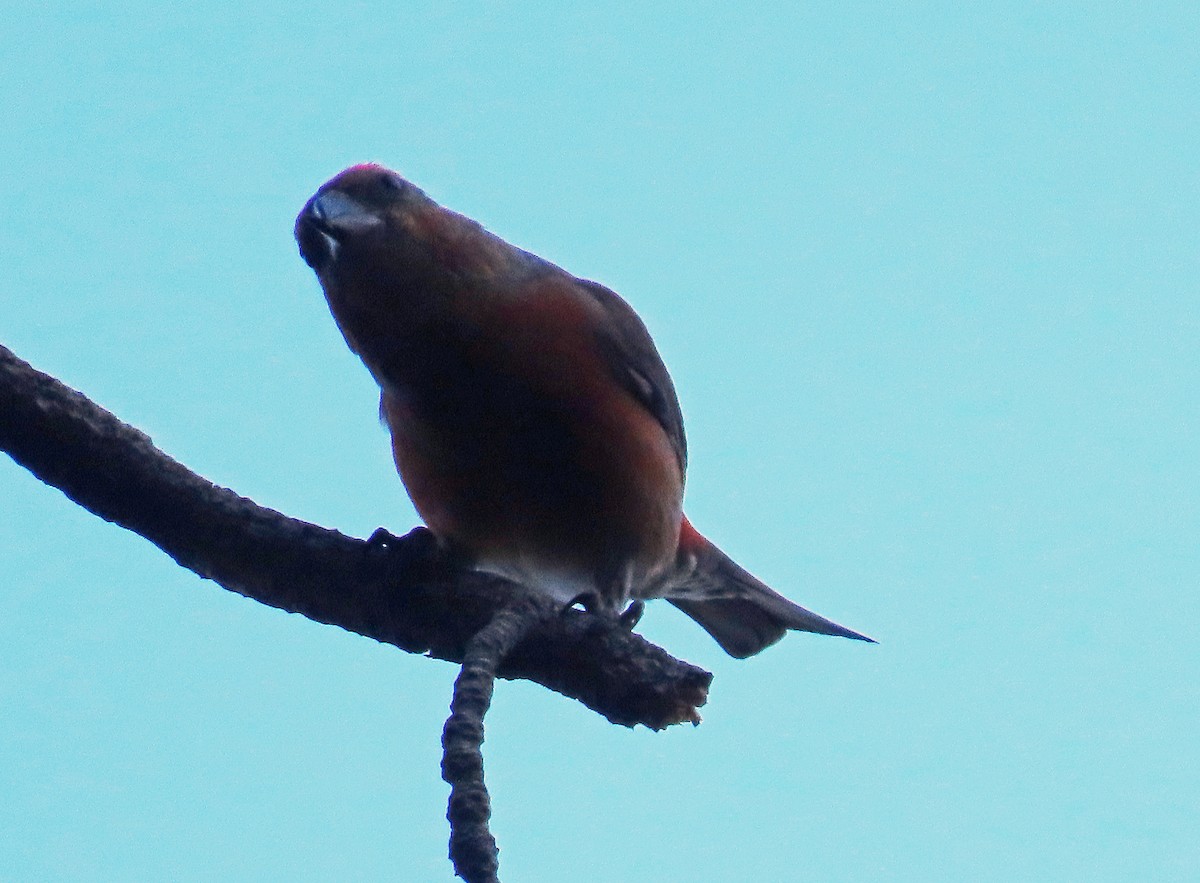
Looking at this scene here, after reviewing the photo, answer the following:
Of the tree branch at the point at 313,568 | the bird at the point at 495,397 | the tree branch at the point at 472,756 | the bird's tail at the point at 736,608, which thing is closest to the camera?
Result: the tree branch at the point at 472,756

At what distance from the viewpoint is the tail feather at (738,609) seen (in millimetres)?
5508

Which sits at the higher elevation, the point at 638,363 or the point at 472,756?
the point at 638,363

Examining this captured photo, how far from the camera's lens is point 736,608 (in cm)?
575

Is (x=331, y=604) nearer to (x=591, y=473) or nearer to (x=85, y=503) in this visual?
(x=85, y=503)

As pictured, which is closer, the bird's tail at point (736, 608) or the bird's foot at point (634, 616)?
the bird's foot at point (634, 616)

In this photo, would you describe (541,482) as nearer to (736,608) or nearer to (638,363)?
(638,363)

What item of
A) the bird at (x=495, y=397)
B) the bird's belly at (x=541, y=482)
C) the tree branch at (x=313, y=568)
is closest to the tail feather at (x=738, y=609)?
the bird at (x=495, y=397)

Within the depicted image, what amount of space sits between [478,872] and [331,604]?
1314 millimetres

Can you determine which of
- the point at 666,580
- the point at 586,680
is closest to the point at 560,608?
the point at 586,680

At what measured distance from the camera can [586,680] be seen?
282 cm

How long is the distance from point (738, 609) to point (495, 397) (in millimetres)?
2128

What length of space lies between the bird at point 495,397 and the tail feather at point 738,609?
841mm

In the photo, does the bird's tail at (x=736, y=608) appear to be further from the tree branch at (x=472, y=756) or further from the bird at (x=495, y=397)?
the tree branch at (x=472, y=756)

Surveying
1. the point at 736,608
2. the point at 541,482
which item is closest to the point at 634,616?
the point at 541,482
